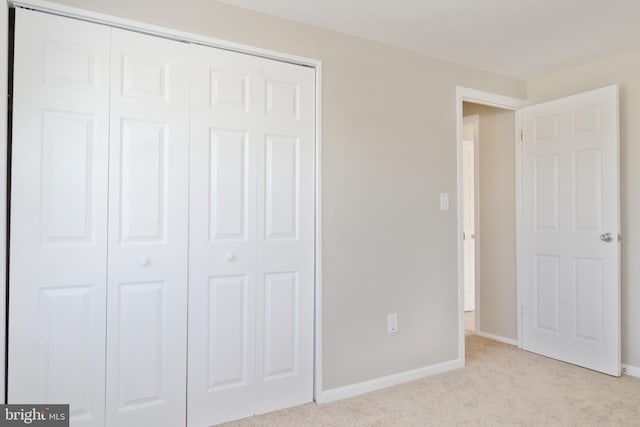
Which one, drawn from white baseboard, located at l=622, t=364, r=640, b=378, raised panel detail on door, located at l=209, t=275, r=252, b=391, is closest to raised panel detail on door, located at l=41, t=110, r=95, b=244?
raised panel detail on door, located at l=209, t=275, r=252, b=391

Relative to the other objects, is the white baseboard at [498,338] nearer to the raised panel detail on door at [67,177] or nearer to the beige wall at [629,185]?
the beige wall at [629,185]

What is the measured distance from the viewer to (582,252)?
3039 millimetres

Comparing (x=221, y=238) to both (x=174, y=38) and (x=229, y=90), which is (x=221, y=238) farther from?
(x=174, y=38)

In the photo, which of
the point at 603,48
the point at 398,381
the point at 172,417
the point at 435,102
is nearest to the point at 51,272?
the point at 172,417

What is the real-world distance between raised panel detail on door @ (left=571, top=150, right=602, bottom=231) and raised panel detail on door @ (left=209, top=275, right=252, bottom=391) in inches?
97.9

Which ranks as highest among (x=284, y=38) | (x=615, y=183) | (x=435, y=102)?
(x=284, y=38)

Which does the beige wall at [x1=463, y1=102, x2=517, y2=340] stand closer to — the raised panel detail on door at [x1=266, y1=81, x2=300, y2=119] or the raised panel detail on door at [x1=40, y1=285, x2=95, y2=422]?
the raised panel detail on door at [x1=266, y1=81, x2=300, y2=119]

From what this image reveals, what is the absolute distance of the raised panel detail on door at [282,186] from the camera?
2355mm

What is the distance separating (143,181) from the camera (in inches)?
80.0

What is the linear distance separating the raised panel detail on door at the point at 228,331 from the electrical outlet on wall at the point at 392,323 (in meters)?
0.97

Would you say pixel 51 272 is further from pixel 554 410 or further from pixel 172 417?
pixel 554 410

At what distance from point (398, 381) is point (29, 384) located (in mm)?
2062

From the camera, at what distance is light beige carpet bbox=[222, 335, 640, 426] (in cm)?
222

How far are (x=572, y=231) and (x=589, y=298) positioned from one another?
50cm
